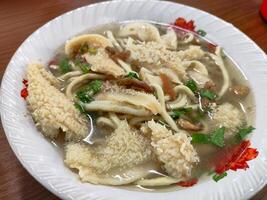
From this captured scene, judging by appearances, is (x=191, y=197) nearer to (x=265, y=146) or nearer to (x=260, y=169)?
(x=260, y=169)

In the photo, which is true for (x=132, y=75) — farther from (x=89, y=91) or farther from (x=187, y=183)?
(x=187, y=183)

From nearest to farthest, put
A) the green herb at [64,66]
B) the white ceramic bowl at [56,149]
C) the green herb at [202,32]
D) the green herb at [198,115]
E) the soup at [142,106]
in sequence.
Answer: the white ceramic bowl at [56,149] → the soup at [142,106] → the green herb at [198,115] → the green herb at [64,66] → the green herb at [202,32]

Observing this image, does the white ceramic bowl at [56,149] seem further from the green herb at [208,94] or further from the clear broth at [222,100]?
the green herb at [208,94]

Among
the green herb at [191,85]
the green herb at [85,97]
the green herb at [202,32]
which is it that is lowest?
the green herb at [85,97]

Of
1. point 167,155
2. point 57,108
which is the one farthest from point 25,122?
point 167,155

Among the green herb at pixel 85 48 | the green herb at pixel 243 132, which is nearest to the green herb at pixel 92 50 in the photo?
the green herb at pixel 85 48

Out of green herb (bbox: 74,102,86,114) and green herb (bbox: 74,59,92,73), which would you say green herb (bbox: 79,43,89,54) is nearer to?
green herb (bbox: 74,59,92,73)
